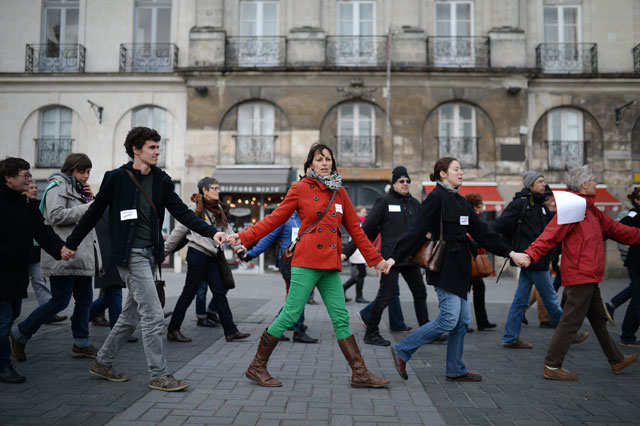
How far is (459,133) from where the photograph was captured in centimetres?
1878

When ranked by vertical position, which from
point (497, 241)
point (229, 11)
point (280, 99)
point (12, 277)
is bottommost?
point (12, 277)

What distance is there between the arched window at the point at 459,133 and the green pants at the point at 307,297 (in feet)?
49.0

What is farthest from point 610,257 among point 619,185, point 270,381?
point 270,381

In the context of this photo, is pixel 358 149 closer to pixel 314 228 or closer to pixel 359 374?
pixel 314 228

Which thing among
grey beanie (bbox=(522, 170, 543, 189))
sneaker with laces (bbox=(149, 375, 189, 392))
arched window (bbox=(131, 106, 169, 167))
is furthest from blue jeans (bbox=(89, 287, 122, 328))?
arched window (bbox=(131, 106, 169, 167))

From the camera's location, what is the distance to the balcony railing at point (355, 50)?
18.7 meters

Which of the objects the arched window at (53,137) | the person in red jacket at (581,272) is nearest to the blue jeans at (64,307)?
the person in red jacket at (581,272)

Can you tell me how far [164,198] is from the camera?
4.64 meters

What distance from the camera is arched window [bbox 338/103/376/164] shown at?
1866cm

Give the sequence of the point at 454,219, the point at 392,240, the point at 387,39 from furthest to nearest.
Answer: the point at 387,39 → the point at 392,240 → the point at 454,219

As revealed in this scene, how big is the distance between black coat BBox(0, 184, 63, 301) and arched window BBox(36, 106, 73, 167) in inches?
635

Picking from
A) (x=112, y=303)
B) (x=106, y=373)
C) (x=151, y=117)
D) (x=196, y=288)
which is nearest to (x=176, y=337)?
(x=196, y=288)

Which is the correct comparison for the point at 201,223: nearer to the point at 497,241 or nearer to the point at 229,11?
the point at 497,241

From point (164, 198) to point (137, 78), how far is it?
1642cm
